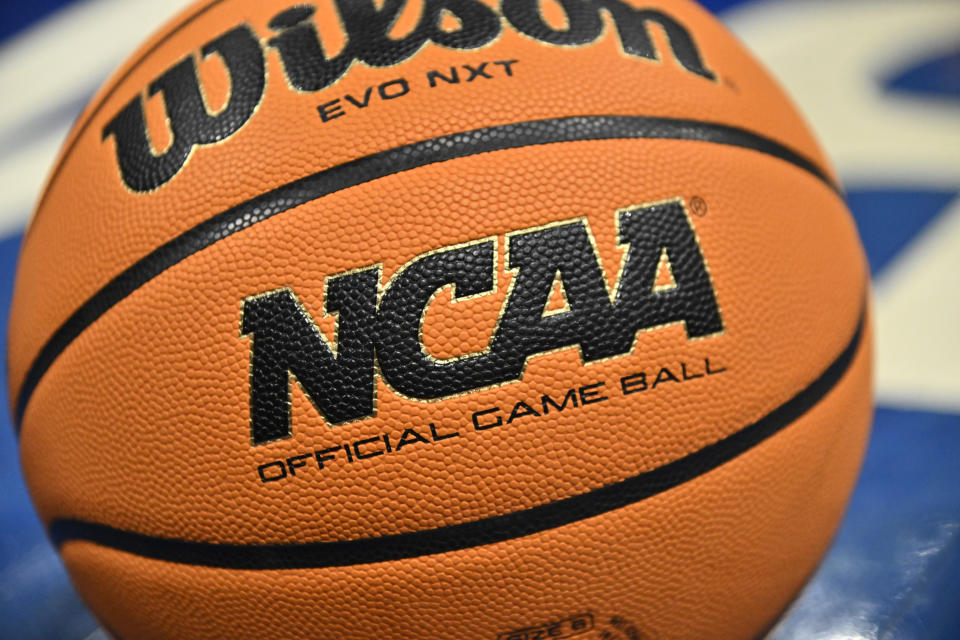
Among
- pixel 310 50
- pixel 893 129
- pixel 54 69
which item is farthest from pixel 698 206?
pixel 54 69

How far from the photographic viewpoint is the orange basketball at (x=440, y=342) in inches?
32.1

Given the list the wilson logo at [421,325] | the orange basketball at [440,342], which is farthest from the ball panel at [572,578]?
the wilson logo at [421,325]

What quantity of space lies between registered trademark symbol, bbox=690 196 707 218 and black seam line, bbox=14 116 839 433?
7cm

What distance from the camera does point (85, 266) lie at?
0.94 meters

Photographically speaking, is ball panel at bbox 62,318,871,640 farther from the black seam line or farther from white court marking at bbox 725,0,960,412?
white court marking at bbox 725,0,960,412

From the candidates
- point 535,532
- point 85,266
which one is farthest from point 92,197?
point 535,532

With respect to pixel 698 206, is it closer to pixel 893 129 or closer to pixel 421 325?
pixel 421 325

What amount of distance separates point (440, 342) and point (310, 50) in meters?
0.33

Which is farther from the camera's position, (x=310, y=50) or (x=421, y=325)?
(x=310, y=50)

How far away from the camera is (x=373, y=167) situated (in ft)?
2.80

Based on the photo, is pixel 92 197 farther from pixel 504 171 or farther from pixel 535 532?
pixel 535 532

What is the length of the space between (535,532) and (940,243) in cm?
154

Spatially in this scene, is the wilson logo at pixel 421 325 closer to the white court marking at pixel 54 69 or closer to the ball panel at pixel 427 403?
the ball panel at pixel 427 403

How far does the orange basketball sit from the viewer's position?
32.1 inches
